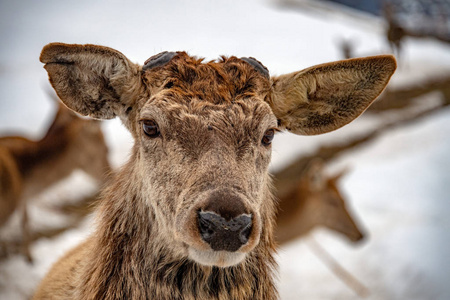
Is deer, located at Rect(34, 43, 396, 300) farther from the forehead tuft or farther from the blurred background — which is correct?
the blurred background

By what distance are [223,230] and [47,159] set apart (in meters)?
6.68

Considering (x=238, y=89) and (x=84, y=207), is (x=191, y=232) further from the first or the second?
(x=84, y=207)

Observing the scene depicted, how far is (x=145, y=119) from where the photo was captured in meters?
2.58

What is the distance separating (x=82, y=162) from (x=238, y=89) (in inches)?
250

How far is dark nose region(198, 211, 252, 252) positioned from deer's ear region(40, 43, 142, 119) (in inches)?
42.9

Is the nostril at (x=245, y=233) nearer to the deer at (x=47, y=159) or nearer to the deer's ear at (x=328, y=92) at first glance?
the deer's ear at (x=328, y=92)

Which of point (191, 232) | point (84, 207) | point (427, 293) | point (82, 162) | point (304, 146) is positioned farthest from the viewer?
point (304, 146)

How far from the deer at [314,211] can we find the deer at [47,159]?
311 cm

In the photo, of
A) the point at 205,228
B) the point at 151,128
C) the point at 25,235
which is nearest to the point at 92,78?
the point at 151,128

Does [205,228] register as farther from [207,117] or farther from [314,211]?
[314,211]

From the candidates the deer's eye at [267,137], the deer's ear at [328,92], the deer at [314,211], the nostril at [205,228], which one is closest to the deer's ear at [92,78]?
the deer's eye at [267,137]

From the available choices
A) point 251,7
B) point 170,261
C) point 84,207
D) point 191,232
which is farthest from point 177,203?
point 251,7

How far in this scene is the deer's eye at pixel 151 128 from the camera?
8.45ft

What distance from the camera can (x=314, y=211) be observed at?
790cm
